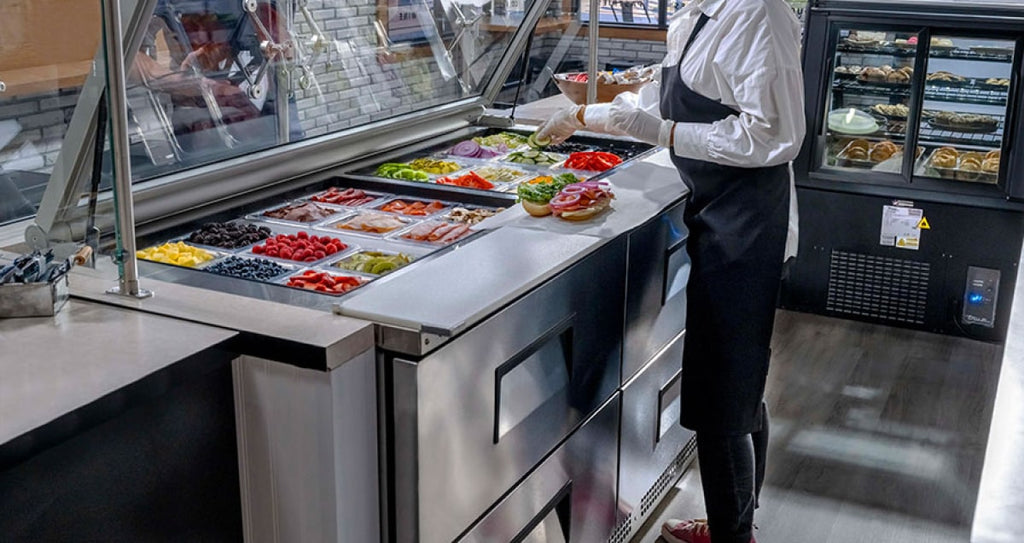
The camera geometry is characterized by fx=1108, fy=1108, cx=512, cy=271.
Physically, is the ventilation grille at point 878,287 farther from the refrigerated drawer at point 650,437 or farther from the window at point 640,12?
the window at point 640,12

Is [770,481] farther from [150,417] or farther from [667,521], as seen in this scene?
[150,417]

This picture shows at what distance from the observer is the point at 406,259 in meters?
2.38

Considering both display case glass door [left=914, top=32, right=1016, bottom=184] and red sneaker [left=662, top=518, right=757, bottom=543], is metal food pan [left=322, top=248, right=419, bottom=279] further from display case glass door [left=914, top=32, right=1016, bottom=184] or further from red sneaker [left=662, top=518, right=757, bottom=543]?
display case glass door [left=914, top=32, right=1016, bottom=184]

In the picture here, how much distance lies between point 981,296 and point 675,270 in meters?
2.39

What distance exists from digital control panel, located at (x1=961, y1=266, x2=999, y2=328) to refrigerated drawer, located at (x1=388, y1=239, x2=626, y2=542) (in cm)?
278

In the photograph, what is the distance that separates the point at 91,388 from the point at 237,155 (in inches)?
44.9

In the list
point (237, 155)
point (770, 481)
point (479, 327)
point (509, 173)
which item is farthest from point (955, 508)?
point (237, 155)

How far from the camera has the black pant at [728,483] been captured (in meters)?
2.83

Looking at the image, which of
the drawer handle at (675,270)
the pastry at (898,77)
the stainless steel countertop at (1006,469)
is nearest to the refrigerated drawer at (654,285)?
the drawer handle at (675,270)

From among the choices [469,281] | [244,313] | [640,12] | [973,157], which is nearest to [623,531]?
[469,281]

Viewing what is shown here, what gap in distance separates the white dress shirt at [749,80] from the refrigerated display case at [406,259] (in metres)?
0.30

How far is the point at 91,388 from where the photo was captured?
1.60 meters

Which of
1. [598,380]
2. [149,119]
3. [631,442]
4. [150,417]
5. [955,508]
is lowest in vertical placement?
[955,508]

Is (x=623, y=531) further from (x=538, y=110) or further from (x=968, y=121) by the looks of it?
(x=968, y=121)
